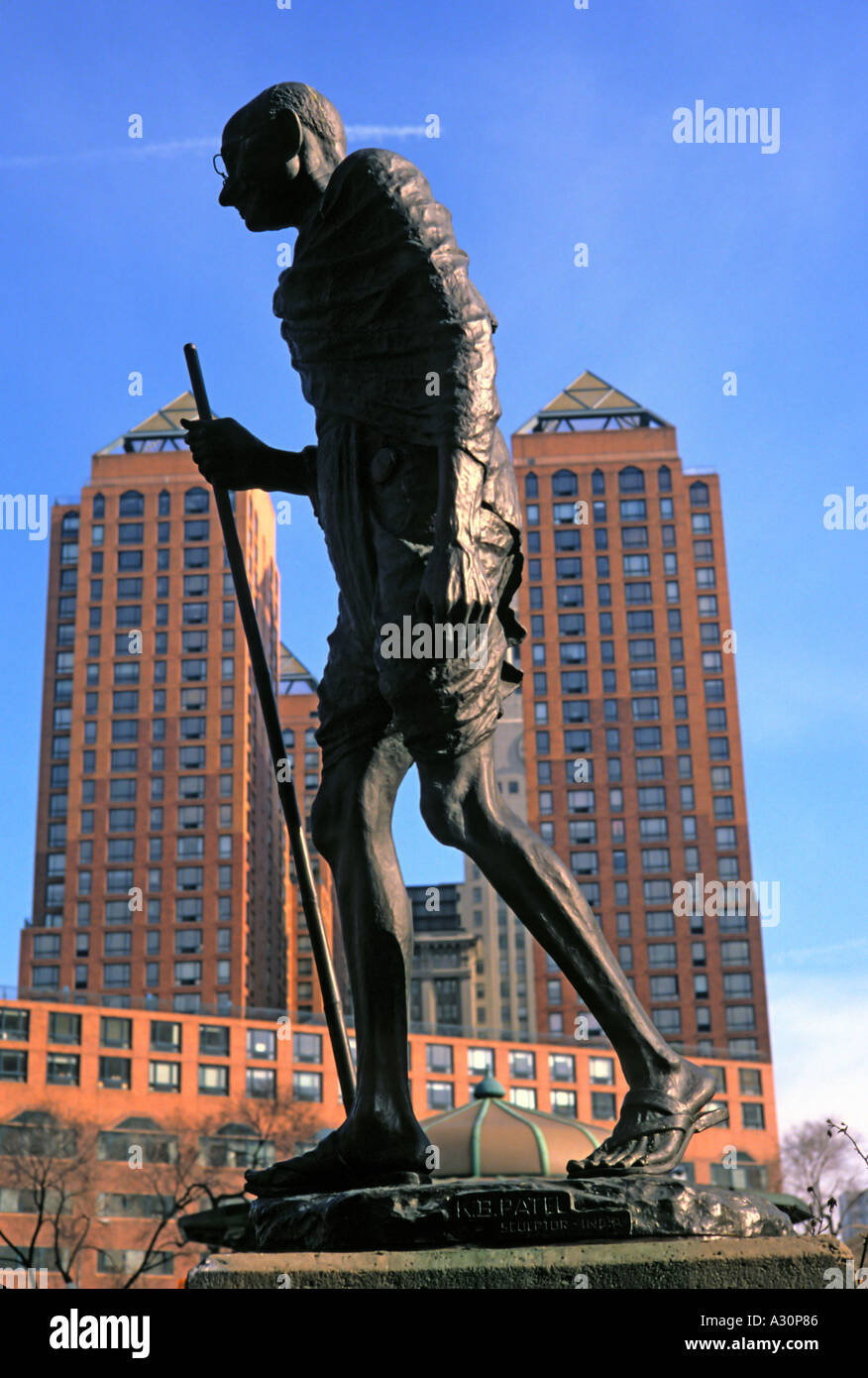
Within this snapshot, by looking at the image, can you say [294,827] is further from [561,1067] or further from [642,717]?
[642,717]

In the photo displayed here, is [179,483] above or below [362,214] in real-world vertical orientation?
above

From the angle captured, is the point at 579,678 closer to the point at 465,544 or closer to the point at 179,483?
the point at 179,483

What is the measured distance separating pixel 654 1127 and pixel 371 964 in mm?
Result: 891

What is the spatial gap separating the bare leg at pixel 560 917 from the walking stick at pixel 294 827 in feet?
1.68

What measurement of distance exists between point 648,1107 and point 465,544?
1603 mm

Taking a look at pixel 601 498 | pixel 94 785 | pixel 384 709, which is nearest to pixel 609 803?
pixel 601 498

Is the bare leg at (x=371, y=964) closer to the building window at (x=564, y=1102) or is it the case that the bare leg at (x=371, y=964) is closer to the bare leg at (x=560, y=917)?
the bare leg at (x=560, y=917)

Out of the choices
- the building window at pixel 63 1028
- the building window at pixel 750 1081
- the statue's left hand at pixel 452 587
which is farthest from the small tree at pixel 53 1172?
the statue's left hand at pixel 452 587

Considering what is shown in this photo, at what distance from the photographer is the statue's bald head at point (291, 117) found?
4.75 metres

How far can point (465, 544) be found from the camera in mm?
4227

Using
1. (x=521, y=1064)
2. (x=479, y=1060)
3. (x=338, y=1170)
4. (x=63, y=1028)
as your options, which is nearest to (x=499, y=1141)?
(x=338, y=1170)

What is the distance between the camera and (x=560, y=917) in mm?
4141
